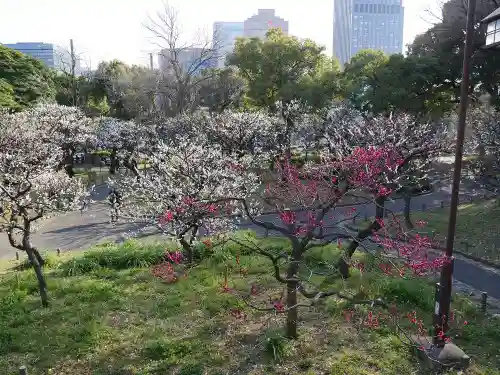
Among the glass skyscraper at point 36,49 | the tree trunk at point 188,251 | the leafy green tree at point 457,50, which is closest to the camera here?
the tree trunk at point 188,251

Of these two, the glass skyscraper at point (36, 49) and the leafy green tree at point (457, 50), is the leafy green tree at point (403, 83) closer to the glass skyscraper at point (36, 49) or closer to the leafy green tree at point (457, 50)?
the leafy green tree at point (457, 50)

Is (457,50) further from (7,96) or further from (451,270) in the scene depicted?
(7,96)

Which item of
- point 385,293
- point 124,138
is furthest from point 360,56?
point 385,293

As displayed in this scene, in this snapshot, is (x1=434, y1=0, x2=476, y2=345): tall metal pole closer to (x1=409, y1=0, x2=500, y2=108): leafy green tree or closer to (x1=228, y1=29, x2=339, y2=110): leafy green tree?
(x1=409, y1=0, x2=500, y2=108): leafy green tree

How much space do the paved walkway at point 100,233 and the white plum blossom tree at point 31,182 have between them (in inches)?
40.7

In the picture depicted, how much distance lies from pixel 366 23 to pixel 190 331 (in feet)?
688

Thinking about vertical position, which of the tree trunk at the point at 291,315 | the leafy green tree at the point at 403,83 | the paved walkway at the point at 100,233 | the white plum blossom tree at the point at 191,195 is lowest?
the paved walkway at the point at 100,233

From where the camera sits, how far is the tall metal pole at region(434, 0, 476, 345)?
8.30 meters

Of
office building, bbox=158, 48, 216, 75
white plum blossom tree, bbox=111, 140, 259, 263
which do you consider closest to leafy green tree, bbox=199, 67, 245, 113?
office building, bbox=158, 48, 216, 75

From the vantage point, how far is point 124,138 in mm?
34125

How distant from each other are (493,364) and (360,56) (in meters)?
Result: 34.7

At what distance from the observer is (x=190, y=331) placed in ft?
33.3

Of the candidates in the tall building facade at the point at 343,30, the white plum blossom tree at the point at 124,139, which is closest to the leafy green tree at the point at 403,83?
the white plum blossom tree at the point at 124,139

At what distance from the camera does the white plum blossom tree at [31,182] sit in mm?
11730
